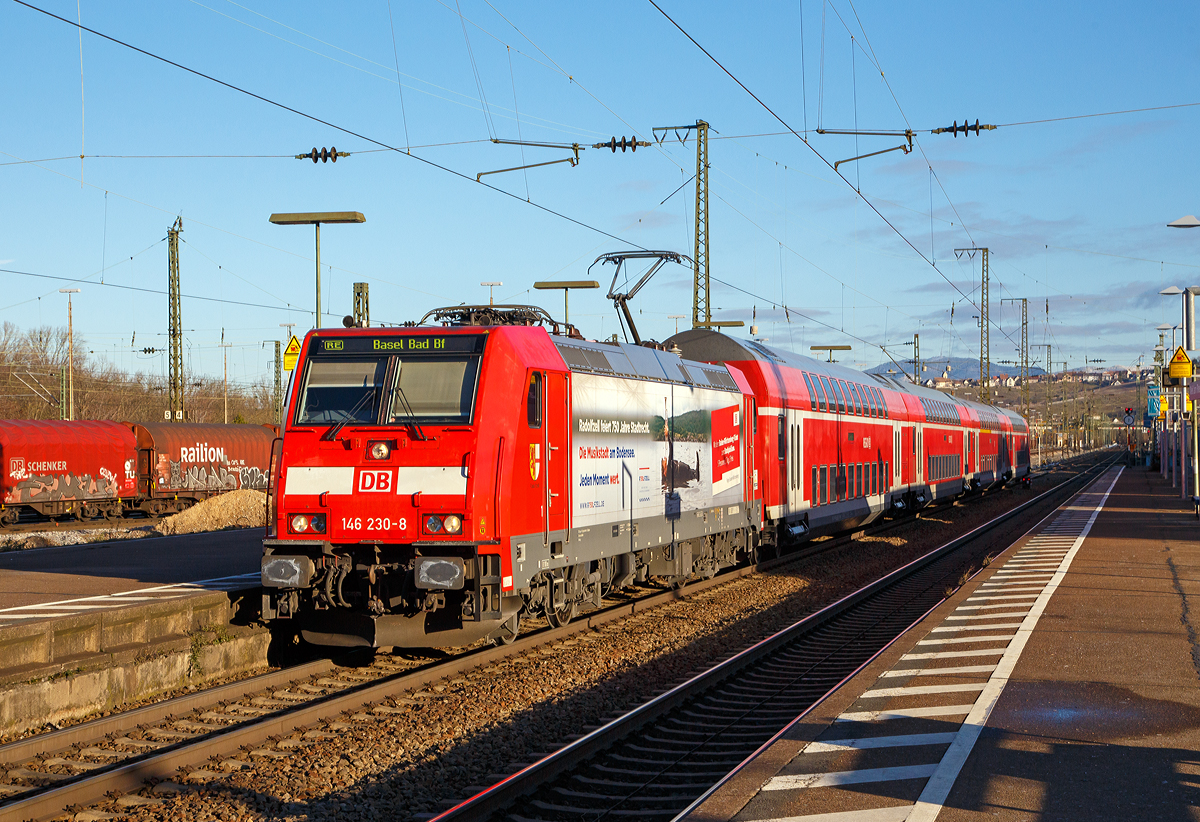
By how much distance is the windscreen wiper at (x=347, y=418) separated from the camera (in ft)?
37.9

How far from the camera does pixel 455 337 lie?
11.7 meters

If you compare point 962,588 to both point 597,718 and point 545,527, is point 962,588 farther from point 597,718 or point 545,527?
point 597,718

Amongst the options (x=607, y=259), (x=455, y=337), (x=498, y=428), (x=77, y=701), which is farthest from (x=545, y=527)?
(x=607, y=259)

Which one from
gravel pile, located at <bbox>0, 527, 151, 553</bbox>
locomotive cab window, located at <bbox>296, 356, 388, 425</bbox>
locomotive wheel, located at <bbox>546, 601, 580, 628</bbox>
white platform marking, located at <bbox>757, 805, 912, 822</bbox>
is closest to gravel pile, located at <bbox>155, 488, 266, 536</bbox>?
gravel pile, located at <bbox>0, 527, 151, 553</bbox>

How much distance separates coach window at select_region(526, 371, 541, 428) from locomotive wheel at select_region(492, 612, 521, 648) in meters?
2.14

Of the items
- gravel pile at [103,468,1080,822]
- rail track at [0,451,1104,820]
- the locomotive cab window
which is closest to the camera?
gravel pile at [103,468,1080,822]

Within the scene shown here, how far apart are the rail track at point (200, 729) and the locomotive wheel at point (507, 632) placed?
5.4 inches

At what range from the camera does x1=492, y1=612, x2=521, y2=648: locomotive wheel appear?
12266mm

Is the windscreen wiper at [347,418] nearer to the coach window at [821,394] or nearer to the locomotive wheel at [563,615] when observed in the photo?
the locomotive wheel at [563,615]

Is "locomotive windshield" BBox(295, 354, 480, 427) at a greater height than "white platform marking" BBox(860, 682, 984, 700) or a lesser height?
greater

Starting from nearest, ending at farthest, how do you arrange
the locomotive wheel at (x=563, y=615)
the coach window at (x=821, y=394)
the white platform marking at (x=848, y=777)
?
the white platform marking at (x=848, y=777)
the locomotive wheel at (x=563, y=615)
the coach window at (x=821, y=394)

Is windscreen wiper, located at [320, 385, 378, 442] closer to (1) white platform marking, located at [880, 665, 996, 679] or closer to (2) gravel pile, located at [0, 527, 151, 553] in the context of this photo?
(1) white platform marking, located at [880, 665, 996, 679]

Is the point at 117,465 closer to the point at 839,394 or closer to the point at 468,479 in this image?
the point at 839,394

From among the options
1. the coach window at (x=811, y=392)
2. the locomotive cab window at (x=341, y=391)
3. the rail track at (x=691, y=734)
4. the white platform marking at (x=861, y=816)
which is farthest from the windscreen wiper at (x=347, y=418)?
the coach window at (x=811, y=392)
